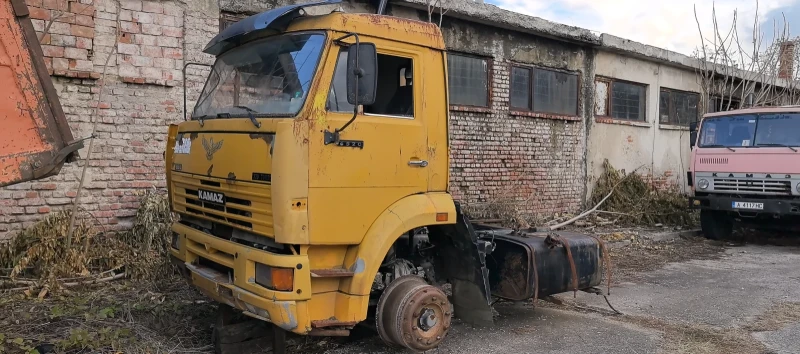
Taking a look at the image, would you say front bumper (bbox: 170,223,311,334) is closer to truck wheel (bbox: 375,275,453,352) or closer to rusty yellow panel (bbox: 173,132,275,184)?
rusty yellow panel (bbox: 173,132,275,184)

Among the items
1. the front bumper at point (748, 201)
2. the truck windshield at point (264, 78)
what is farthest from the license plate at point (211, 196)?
the front bumper at point (748, 201)

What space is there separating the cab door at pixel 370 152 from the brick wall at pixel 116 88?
3.80 metres

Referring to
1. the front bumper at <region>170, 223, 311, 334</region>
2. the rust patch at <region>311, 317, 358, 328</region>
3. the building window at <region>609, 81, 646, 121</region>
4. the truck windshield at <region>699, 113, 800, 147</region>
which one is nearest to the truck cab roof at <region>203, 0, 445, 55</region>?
the front bumper at <region>170, 223, 311, 334</region>

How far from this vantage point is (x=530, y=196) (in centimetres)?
1057

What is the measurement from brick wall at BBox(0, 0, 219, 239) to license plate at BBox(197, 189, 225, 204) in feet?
9.66

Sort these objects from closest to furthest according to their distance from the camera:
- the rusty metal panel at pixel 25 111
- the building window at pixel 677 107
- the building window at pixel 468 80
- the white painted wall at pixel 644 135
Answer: the rusty metal panel at pixel 25 111 < the building window at pixel 468 80 < the white painted wall at pixel 644 135 < the building window at pixel 677 107

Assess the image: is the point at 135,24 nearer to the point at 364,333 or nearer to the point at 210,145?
the point at 210,145

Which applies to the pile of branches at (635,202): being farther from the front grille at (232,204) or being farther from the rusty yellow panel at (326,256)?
the front grille at (232,204)

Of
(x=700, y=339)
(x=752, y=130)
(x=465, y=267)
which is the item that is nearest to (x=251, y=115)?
(x=465, y=267)

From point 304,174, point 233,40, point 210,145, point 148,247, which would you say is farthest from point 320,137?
point 148,247

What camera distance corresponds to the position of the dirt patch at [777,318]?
17.7 ft

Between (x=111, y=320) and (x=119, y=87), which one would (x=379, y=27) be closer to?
(x=111, y=320)

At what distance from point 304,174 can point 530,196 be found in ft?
24.6

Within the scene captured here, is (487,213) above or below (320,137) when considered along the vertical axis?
below
